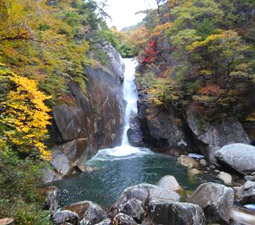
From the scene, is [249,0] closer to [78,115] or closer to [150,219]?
[78,115]

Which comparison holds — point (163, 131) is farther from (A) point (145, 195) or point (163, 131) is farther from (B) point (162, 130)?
(A) point (145, 195)

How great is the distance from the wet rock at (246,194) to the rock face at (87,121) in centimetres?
795

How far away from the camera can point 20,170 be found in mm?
6512

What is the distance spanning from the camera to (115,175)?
11.6 m

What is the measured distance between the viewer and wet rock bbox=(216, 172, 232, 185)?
33.9ft

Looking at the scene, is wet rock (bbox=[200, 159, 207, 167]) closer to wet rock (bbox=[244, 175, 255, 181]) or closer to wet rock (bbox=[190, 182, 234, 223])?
wet rock (bbox=[244, 175, 255, 181])

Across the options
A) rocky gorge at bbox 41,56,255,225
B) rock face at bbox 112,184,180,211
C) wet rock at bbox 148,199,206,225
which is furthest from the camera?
rock face at bbox 112,184,180,211

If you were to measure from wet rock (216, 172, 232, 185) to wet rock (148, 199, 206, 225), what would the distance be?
4657 mm

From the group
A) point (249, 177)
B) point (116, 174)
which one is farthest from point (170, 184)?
point (249, 177)

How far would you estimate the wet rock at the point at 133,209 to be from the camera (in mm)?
6848

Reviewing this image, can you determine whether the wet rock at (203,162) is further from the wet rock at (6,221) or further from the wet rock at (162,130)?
the wet rock at (6,221)

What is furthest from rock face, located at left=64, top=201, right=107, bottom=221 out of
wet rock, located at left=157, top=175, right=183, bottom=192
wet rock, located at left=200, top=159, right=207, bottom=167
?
wet rock, located at left=200, top=159, right=207, bottom=167

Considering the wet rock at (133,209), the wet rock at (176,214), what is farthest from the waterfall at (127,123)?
the wet rock at (176,214)

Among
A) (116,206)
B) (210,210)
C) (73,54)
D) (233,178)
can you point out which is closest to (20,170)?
(116,206)
